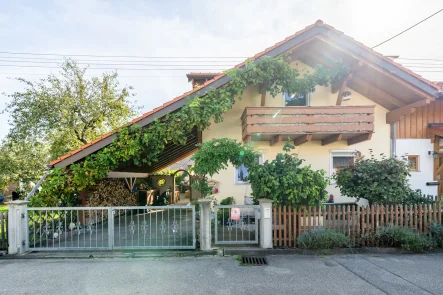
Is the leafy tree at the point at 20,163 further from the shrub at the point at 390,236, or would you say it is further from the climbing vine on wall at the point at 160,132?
the shrub at the point at 390,236

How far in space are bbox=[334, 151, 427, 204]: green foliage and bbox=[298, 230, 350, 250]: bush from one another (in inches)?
68.7

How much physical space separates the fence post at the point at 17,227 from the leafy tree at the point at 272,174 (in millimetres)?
4442

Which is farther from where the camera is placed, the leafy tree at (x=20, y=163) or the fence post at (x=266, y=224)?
the leafy tree at (x=20, y=163)

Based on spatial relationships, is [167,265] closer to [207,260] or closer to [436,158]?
[207,260]

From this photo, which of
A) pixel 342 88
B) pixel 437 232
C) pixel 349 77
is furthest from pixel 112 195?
pixel 437 232

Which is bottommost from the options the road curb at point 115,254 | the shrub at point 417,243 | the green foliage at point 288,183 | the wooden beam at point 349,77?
the road curb at point 115,254

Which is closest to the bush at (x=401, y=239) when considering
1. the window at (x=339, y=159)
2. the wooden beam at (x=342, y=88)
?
the window at (x=339, y=159)

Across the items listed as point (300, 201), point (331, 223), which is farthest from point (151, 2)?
point (331, 223)

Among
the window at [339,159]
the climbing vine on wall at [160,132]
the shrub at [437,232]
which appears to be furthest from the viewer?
the window at [339,159]

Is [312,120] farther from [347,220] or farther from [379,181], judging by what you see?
[347,220]

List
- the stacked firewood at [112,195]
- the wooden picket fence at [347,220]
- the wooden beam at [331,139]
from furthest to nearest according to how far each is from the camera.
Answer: the stacked firewood at [112,195], the wooden beam at [331,139], the wooden picket fence at [347,220]

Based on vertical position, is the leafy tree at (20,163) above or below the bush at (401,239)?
above

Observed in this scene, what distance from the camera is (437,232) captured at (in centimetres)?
602

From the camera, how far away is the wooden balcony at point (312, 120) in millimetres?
8305
